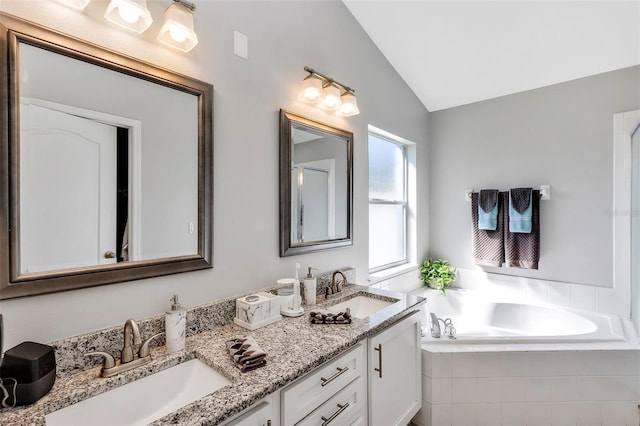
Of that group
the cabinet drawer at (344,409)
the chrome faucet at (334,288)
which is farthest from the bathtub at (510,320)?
the cabinet drawer at (344,409)

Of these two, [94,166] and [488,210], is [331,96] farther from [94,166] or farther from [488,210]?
[488,210]

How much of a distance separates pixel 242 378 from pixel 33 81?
114 cm

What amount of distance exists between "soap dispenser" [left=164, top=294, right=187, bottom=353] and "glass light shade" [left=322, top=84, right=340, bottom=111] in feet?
4.69

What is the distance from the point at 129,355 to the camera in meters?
1.04

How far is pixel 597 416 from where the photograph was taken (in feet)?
6.14

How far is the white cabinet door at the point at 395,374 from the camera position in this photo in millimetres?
1443

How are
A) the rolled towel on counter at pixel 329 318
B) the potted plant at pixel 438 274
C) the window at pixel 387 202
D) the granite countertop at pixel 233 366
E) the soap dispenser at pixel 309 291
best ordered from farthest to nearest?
the potted plant at pixel 438 274, the window at pixel 387 202, the soap dispenser at pixel 309 291, the rolled towel on counter at pixel 329 318, the granite countertop at pixel 233 366

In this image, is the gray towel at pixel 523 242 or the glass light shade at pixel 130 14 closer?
the glass light shade at pixel 130 14

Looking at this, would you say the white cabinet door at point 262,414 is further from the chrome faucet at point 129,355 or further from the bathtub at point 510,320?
the bathtub at point 510,320

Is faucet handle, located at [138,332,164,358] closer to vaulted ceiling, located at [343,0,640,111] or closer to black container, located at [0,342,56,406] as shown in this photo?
black container, located at [0,342,56,406]

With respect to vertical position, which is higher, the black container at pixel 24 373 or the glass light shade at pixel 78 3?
the glass light shade at pixel 78 3

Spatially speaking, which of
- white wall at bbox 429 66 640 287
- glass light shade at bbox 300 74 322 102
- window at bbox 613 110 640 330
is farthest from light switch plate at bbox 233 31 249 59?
window at bbox 613 110 640 330

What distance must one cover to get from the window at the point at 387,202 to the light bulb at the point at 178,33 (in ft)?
5.79

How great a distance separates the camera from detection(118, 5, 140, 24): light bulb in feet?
3.47
